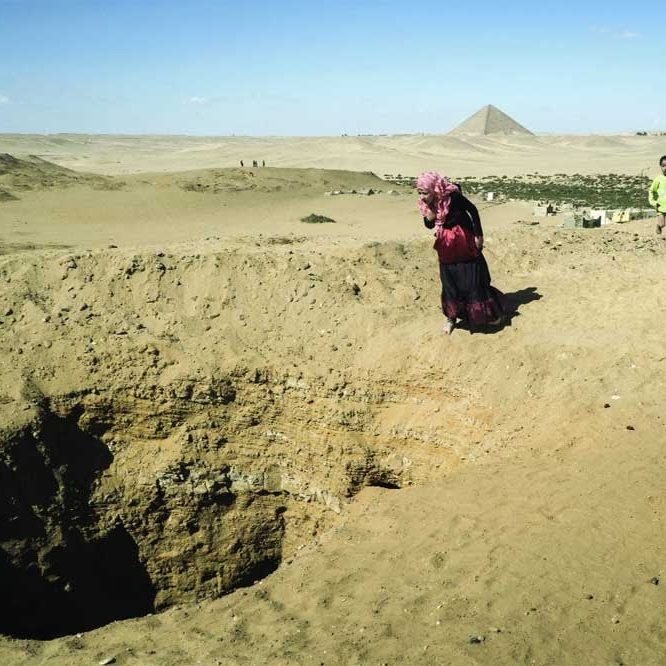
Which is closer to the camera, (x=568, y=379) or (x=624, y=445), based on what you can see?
(x=624, y=445)

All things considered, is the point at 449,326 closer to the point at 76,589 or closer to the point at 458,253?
the point at 458,253

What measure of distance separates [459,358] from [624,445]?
1757mm

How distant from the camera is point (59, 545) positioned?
6.81 metres

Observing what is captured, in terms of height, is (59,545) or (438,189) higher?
(438,189)

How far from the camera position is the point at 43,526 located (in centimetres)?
674

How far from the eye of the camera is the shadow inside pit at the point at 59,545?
6578 millimetres

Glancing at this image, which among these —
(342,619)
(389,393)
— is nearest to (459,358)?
(389,393)

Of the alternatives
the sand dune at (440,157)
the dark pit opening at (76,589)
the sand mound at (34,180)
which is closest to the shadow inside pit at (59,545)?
the dark pit opening at (76,589)

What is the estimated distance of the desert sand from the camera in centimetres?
386

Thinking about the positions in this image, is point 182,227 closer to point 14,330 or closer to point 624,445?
point 14,330

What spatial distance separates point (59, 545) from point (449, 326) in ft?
14.4

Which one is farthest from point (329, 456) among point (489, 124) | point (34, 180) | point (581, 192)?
point (489, 124)

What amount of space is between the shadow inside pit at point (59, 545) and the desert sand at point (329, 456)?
22mm

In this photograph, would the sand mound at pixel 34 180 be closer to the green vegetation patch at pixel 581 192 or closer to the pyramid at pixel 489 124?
the green vegetation patch at pixel 581 192
